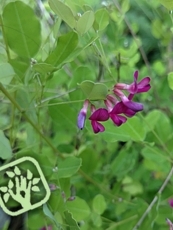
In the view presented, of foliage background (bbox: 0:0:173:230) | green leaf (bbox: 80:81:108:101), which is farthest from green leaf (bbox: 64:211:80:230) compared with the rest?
green leaf (bbox: 80:81:108:101)

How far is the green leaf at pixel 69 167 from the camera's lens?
46cm

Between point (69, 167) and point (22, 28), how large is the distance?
0.50 feet

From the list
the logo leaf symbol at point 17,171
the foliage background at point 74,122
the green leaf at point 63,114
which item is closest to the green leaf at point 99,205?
the foliage background at point 74,122

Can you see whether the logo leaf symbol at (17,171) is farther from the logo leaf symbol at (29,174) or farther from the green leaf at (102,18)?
the green leaf at (102,18)

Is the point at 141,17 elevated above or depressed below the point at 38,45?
below

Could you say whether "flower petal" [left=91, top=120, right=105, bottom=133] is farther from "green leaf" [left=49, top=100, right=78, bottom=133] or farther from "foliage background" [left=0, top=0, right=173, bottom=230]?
"green leaf" [left=49, top=100, right=78, bottom=133]

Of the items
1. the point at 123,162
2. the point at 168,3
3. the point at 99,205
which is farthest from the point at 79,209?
the point at 168,3

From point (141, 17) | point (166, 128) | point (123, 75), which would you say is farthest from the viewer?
point (141, 17)

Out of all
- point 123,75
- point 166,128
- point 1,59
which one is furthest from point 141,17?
point 1,59

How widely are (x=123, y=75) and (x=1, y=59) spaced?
0.35 m

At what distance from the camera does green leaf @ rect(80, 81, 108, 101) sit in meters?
0.40

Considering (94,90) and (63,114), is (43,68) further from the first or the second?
(63,114)

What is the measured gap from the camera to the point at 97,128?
1.37 feet

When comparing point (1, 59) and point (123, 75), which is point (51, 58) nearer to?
point (1, 59)
